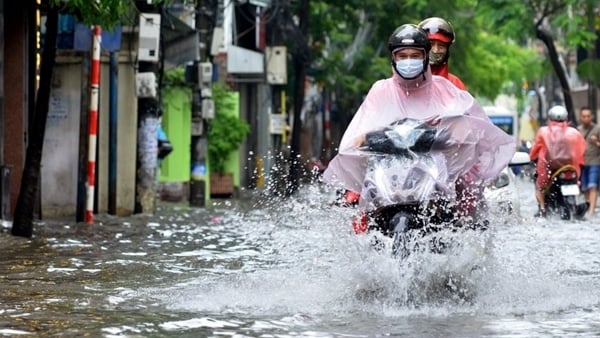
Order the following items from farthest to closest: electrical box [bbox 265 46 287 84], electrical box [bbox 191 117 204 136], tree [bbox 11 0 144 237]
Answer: electrical box [bbox 265 46 287 84], electrical box [bbox 191 117 204 136], tree [bbox 11 0 144 237]

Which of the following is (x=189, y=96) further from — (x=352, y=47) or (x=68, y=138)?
(x=352, y=47)

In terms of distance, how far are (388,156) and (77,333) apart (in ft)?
7.20

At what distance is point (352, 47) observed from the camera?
45469mm

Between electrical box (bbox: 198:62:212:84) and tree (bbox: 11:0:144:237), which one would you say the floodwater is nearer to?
tree (bbox: 11:0:144:237)

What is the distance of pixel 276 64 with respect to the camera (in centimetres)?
3806

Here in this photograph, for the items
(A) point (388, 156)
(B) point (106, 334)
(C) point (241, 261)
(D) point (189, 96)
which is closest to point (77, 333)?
(B) point (106, 334)

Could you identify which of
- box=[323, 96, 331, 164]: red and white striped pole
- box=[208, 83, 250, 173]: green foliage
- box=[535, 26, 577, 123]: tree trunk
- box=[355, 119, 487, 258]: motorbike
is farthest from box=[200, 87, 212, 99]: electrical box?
box=[323, 96, 331, 164]: red and white striped pole

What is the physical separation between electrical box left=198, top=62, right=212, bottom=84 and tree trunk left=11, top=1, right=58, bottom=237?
11724 millimetres

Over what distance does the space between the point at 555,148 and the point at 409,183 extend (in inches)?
469

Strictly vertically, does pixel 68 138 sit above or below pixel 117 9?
below

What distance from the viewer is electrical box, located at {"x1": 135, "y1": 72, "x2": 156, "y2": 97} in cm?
2161

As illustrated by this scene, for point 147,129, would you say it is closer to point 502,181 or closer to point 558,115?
point 558,115

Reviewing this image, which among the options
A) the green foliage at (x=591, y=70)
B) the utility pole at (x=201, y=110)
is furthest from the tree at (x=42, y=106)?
the green foliage at (x=591, y=70)

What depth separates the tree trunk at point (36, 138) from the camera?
→ 49.8ft
